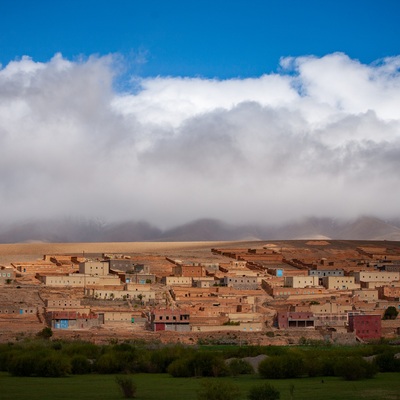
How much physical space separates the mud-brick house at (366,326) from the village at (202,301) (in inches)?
2.6

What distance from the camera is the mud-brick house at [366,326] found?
64750 millimetres

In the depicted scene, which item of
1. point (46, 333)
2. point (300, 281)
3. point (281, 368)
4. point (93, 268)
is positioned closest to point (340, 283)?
point (300, 281)

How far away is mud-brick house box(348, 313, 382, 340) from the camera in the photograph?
64.8 meters

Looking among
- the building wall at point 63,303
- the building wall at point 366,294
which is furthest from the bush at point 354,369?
the building wall at point 366,294

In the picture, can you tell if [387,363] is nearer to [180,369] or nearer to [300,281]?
[180,369]

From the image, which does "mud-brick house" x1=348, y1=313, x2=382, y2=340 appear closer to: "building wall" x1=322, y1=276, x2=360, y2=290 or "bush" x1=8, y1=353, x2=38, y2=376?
"building wall" x1=322, y1=276, x2=360, y2=290

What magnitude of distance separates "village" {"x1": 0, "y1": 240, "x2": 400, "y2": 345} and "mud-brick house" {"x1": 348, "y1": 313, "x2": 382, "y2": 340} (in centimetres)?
7

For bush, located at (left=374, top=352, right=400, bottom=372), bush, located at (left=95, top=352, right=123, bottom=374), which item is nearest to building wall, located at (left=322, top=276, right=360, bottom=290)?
bush, located at (left=374, top=352, right=400, bottom=372)

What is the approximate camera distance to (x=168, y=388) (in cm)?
3453

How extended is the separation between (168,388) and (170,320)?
29.1 meters

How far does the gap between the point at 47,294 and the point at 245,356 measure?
96.3ft

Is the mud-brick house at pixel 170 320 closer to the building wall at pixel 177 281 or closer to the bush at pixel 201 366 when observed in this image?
the building wall at pixel 177 281

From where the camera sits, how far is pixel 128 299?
7294cm

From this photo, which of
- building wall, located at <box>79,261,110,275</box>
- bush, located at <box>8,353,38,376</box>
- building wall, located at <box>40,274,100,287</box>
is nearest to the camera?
bush, located at <box>8,353,38,376</box>
